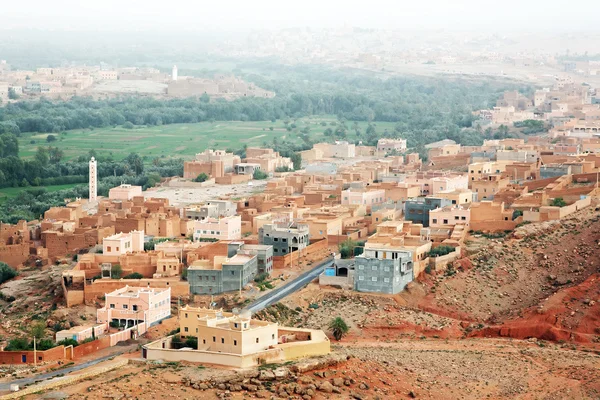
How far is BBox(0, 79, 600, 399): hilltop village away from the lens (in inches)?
830

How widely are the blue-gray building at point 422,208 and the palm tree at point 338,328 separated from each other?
823 centimetres

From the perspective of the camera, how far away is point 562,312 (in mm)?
24812

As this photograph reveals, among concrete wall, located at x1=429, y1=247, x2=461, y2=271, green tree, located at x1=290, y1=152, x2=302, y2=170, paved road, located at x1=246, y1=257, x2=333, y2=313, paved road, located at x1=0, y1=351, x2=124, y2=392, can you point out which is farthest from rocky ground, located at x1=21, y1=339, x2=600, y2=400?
green tree, located at x1=290, y1=152, x2=302, y2=170

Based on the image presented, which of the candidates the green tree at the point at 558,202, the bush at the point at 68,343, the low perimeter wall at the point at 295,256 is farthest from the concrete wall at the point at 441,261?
the bush at the point at 68,343

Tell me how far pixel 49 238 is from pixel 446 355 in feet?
38.8

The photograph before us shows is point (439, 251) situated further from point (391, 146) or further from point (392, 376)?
point (391, 146)

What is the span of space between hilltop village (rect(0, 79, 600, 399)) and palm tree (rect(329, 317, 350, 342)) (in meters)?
0.08

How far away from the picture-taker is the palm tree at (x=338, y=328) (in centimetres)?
2333

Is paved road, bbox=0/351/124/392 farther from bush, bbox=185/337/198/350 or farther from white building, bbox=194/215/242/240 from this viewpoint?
white building, bbox=194/215/242/240

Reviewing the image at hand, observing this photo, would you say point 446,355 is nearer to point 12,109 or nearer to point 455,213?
point 455,213

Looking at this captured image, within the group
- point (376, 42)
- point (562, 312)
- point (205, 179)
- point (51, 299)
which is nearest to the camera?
point (562, 312)

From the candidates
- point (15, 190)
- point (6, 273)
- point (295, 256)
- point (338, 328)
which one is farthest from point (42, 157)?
point (338, 328)

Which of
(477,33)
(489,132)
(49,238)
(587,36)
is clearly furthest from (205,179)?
(477,33)

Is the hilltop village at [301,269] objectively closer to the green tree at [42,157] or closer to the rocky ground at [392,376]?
the rocky ground at [392,376]
